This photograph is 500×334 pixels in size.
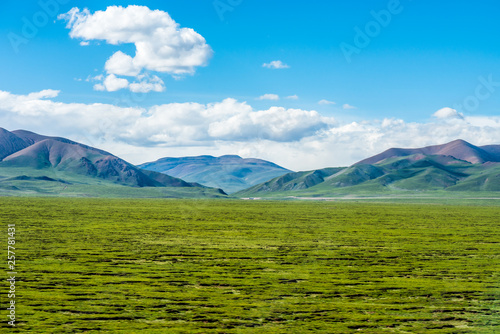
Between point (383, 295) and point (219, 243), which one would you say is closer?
point (383, 295)

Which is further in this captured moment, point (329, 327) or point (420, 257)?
point (420, 257)

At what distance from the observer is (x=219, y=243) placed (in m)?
50.2

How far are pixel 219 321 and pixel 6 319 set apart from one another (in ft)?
28.7

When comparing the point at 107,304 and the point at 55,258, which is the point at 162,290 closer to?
the point at 107,304

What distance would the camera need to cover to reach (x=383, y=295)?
26969 mm

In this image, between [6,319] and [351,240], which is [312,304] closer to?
[6,319]

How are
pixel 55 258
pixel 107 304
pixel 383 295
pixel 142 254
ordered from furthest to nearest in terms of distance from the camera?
pixel 142 254 → pixel 55 258 → pixel 383 295 → pixel 107 304

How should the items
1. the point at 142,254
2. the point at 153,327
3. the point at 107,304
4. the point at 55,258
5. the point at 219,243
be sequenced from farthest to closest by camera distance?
the point at 219,243 < the point at 142,254 < the point at 55,258 < the point at 107,304 < the point at 153,327

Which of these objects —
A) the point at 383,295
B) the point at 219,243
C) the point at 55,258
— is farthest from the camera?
the point at 219,243

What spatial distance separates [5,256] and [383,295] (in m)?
26.7

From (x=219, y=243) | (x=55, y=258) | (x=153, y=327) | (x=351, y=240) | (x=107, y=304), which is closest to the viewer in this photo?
(x=153, y=327)

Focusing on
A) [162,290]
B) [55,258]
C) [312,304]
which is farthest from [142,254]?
[312,304]

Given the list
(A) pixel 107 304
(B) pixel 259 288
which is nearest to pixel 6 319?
(A) pixel 107 304

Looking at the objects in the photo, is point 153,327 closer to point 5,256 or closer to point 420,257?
point 5,256
